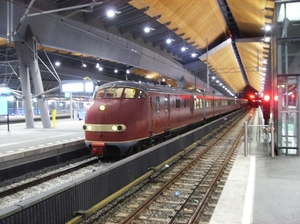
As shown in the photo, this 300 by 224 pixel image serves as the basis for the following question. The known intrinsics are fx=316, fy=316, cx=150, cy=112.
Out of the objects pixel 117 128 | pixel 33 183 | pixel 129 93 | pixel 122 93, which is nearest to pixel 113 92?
pixel 122 93

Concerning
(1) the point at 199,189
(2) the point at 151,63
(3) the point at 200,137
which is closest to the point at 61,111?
(2) the point at 151,63

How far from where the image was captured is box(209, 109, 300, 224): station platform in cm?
548

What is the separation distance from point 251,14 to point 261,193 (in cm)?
1834

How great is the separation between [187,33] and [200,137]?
517 inches

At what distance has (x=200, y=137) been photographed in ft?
55.8

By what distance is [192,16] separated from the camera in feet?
80.3

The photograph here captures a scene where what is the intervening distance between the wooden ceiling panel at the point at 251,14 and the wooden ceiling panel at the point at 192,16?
1822 mm

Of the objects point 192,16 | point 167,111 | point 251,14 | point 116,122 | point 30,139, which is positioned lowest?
point 30,139

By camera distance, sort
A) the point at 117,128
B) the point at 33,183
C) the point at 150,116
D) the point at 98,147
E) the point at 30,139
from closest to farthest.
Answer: the point at 33,183
the point at 117,128
the point at 98,147
the point at 150,116
the point at 30,139

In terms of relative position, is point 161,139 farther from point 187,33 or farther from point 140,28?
point 187,33

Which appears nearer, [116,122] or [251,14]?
[116,122]

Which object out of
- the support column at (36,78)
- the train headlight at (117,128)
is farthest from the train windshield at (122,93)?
the support column at (36,78)

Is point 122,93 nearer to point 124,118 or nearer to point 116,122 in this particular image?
point 124,118

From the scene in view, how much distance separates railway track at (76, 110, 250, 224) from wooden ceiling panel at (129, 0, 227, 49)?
11346 millimetres
